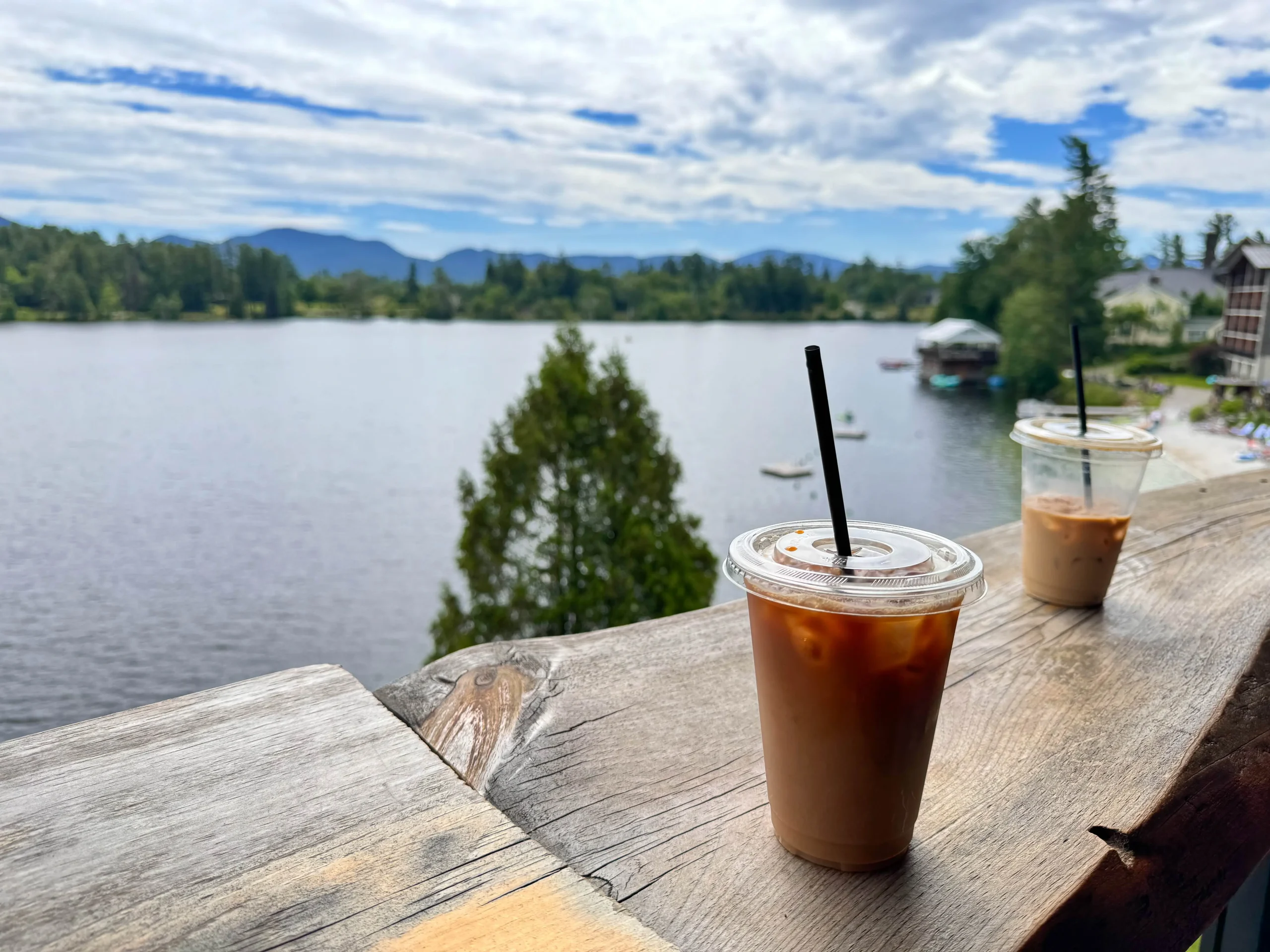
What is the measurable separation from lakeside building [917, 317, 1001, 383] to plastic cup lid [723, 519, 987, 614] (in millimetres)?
34549

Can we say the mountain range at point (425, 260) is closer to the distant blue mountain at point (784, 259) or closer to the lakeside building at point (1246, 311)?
the distant blue mountain at point (784, 259)

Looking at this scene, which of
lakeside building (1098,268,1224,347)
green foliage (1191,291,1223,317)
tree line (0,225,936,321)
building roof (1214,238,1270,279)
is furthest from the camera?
green foliage (1191,291,1223,317)

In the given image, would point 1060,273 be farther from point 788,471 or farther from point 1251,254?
point 788,471

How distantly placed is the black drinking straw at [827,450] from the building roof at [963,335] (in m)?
34.6

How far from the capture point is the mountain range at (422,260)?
31.3 m

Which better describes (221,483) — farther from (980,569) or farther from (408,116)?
(408,116)

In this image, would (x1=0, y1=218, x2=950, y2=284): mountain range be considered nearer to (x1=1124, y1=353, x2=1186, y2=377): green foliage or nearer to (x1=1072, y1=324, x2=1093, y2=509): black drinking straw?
(x1=1124, y1=353, x2=1186, y2=377): green foliage

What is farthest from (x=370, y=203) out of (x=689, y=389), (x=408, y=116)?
(x=689, y=389)

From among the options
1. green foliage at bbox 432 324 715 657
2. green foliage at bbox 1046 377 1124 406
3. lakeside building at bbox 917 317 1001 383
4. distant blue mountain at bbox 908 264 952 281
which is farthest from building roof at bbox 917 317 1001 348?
green foliage at bbox 432 324 715 657

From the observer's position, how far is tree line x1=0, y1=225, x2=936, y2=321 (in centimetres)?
1227

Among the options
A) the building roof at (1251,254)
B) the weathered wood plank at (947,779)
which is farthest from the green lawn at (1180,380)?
the weathered wood plank at (947,779)

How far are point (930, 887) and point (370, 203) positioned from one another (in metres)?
60.4

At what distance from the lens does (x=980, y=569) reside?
2.00 ft

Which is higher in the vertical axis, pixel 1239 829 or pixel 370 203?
pixel 370 203
